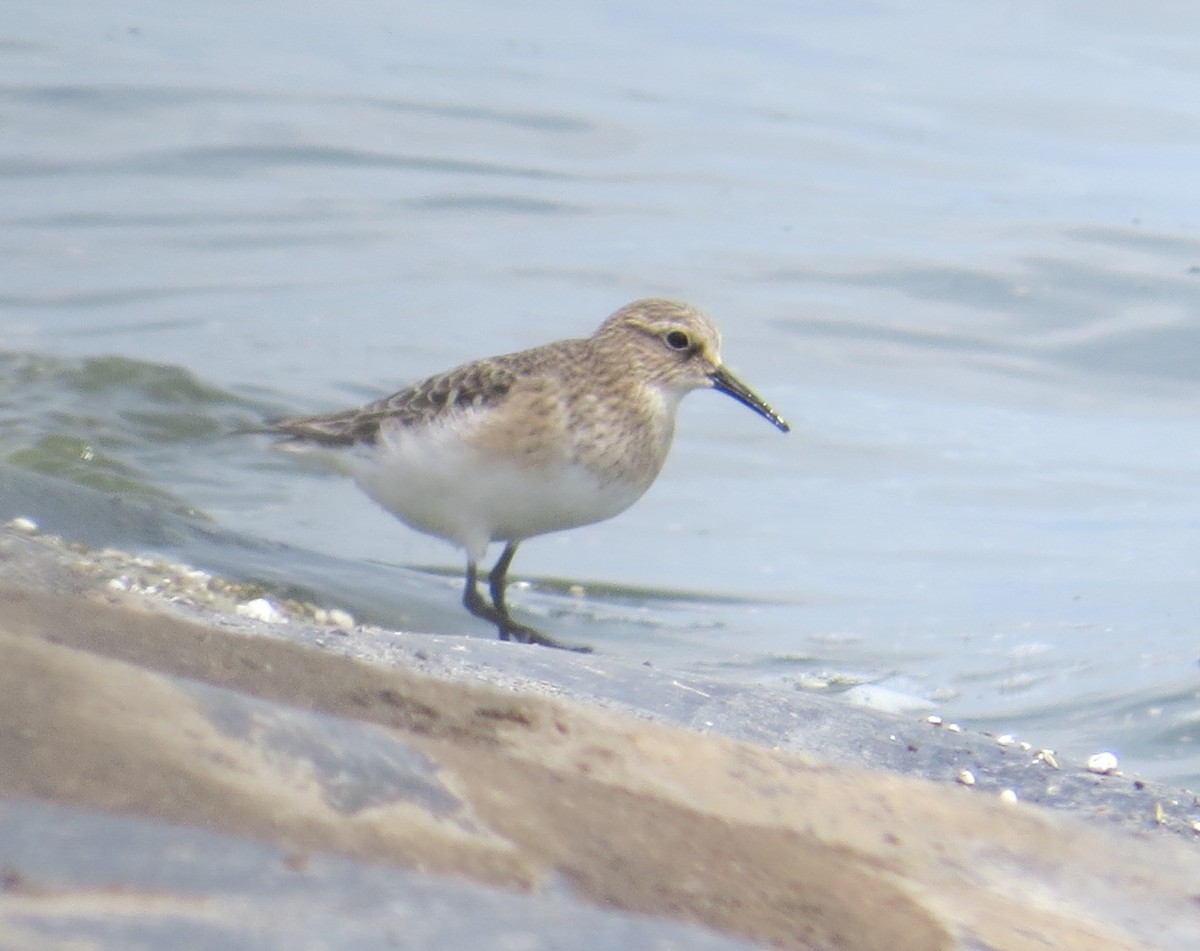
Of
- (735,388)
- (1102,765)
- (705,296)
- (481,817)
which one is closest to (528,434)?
(735,388)

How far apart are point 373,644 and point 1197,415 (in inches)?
335

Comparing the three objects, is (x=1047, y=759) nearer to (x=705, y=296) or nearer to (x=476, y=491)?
(x=476, y=491)

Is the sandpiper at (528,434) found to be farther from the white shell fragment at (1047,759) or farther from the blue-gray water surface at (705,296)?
the white shell fragment at (1047,759)

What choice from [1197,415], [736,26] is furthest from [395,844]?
[736,26]

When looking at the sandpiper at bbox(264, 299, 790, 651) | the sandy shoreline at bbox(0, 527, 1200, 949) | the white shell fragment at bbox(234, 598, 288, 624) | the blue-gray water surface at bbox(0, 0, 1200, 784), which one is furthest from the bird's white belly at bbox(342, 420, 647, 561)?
the sandy shoreline at bbox(0, 527, 1200, 949)

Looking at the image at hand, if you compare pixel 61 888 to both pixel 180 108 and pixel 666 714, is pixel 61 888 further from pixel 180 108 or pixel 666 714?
pixel 180 108

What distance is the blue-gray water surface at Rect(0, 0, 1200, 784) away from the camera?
7617 mm

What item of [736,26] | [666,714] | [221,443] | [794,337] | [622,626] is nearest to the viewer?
[666,714]

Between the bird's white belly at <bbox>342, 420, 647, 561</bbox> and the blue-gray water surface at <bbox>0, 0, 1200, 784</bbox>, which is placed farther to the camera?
the blue-gray water surface at <bbox>0, 0, 1200, 784</bbox>

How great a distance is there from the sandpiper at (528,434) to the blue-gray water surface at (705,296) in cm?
49

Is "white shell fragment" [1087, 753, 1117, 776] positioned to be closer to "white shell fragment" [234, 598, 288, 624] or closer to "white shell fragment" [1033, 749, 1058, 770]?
"white shell fragment" [1033, 749, 1058, 770]

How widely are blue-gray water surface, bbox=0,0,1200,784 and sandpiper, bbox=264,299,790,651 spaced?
1.61ft

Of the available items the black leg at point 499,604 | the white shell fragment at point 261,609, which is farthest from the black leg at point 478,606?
the white shell fragment at point 261,609

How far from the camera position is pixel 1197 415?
11.4 m
